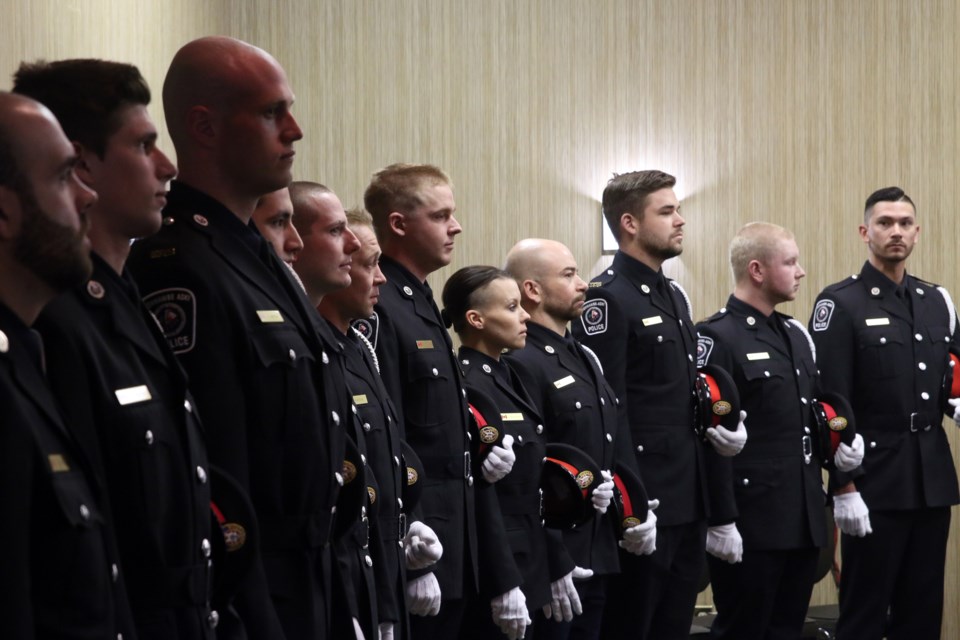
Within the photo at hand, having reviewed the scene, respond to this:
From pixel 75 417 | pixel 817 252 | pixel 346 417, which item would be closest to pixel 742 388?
pixel 817 252

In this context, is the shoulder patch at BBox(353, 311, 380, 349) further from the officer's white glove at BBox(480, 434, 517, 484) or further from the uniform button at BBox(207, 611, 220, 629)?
the uniform button at BBox(207, 611, 220, 629)

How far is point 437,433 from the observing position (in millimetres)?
3547

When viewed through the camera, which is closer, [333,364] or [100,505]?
[100,505]

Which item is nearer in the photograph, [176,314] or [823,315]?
[176,314]

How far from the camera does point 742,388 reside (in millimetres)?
5254

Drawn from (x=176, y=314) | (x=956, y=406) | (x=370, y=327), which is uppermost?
(x=176, y=314)

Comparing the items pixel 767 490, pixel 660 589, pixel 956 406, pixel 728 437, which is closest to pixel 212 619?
pixel 660 589

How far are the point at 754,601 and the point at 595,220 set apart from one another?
81.3 inches

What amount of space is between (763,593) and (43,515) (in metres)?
3.97

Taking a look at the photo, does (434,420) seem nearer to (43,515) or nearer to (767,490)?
(43,515)

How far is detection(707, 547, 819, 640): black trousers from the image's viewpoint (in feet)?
17.0

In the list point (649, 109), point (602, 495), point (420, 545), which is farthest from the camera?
point (649, 109)

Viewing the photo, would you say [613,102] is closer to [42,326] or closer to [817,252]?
[817,252]

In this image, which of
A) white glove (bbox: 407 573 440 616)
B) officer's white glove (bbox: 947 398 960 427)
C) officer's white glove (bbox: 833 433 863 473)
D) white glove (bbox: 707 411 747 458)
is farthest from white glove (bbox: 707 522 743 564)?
white glove (bbox: 407 573 440 616)
